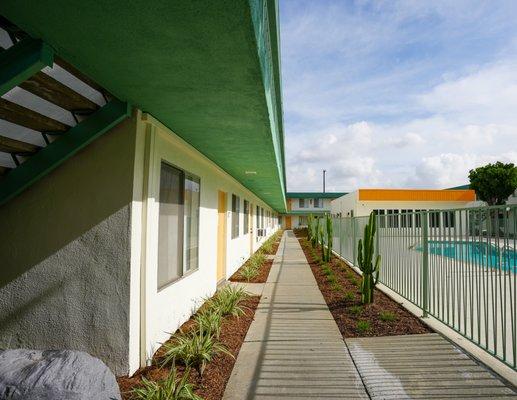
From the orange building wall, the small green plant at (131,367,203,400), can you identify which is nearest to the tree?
the orange building wall

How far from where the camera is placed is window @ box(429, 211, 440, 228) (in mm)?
5680

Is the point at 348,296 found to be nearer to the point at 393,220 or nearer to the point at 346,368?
the point at 393,220

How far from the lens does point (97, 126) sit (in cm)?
397

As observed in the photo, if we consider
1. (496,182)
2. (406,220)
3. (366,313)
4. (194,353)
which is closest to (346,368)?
(194,353)

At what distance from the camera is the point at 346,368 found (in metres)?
4.28

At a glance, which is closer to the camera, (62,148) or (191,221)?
(62,148)

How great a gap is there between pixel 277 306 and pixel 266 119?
13.9 ft

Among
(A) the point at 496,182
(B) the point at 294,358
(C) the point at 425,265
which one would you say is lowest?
(B) the point at 294,358

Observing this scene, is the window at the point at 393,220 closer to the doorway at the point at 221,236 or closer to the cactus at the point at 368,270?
the cactus at the point at 368,270

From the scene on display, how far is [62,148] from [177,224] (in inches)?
89.9

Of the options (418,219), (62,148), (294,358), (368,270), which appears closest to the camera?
(62,148)

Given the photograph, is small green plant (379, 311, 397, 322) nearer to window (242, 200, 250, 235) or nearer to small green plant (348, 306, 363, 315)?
small green plant (348, 306, 363, 315)

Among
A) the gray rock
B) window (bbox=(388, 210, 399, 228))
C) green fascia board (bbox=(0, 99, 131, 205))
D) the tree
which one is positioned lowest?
the gray rock

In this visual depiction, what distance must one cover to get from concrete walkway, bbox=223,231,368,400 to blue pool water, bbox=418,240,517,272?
2002 millimetres
